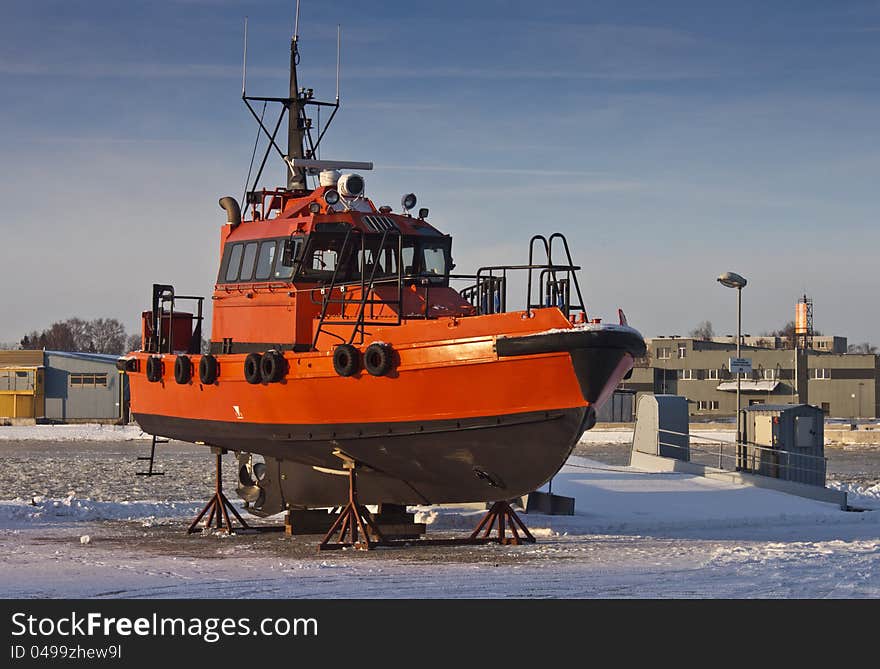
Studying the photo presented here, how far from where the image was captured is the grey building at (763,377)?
73500 mm

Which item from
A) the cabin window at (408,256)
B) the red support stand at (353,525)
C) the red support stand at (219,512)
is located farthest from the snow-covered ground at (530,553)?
the cabin window at (408,256)

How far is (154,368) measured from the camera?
18391 millimetres

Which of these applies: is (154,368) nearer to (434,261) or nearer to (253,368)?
(253,368)

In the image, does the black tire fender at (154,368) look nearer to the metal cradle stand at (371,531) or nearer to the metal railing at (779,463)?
the metal cradle stand at (371,531)

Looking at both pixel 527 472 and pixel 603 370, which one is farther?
pixel 527 472

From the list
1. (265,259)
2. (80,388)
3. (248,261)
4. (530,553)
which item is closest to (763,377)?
(80,388)

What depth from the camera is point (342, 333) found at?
15.1m

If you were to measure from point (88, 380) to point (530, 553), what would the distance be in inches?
1990

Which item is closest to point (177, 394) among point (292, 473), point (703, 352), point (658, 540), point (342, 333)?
point (292, 473)

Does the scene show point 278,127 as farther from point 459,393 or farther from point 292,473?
point 459,393

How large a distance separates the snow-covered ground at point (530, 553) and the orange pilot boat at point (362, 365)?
1037mm


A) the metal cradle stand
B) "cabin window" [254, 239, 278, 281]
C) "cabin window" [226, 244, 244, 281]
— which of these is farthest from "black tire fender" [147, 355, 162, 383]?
the metal cradle stand
